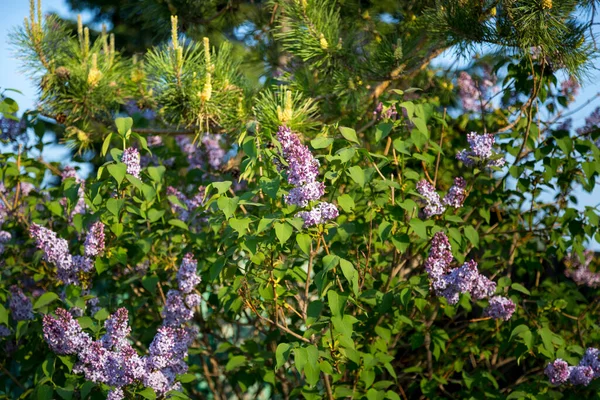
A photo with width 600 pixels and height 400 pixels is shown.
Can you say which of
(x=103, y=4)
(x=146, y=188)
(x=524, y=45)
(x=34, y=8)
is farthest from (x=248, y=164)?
(x=103, y=4)

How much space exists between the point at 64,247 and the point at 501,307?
1.71 metres

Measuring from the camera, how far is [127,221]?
11.1 ft

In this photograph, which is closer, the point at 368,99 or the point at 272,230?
the point at 272,230

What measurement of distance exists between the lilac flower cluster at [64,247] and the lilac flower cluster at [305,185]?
0.99 meters

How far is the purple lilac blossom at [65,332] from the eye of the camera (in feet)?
9.45

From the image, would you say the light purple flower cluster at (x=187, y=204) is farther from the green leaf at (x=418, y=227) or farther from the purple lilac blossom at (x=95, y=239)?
the green leaf at (x=418, y=227)

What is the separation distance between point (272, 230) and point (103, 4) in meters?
7.42

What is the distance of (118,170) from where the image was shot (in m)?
2.75

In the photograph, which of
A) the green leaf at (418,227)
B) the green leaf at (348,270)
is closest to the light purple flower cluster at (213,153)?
the green leaf at (418,227)

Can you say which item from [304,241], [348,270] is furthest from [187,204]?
[348,270]

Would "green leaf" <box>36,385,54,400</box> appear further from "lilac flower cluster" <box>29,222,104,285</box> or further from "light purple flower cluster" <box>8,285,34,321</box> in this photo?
"light purple flower cluster" <box>8,285,34,321</box>

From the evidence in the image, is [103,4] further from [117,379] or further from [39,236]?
[117,379]

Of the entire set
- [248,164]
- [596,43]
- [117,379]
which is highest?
[596,43]

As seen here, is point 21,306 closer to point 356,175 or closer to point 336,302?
point 336,302
